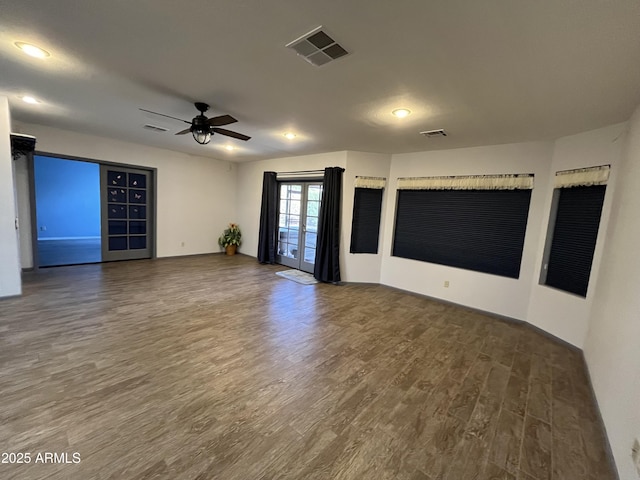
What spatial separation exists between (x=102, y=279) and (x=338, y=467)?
511 centimetres

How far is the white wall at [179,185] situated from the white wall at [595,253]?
709 cm

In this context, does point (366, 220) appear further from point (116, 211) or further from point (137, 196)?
point (116, 211)

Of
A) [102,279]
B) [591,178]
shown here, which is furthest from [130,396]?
[591,178]

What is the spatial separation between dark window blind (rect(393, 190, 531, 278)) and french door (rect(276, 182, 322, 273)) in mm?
1807

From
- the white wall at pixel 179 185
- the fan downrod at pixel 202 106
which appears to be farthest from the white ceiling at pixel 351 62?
the white wall at pixel 179 185

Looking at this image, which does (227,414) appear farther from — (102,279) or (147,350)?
(102,279)

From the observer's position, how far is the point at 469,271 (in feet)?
14.2

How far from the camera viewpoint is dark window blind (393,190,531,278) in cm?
397

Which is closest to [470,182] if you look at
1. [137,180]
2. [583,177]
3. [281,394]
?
[583,177]

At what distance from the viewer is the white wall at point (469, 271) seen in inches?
147

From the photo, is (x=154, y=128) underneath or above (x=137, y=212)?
above

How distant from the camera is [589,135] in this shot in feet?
10.3

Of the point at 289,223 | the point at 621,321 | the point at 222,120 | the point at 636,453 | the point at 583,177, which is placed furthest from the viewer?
the point at 289,223

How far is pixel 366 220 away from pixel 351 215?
324mm
